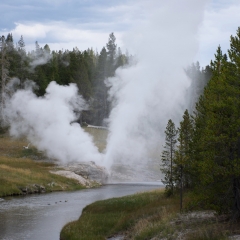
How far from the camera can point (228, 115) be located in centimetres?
2428

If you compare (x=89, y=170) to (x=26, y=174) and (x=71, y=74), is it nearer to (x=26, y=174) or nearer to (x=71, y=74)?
(x=26, y=174)

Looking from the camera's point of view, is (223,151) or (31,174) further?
(31,174)

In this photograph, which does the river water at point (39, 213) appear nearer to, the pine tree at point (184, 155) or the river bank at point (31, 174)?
the river bank at point (31, 174)

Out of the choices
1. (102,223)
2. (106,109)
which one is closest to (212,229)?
(102,223)

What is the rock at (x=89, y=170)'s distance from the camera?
71.4 meters

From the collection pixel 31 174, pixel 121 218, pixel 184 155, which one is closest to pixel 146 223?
pixel 121 218

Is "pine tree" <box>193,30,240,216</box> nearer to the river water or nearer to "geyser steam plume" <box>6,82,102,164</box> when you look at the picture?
the river water

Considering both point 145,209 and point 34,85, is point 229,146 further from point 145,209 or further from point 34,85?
point 34,85

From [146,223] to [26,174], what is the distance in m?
38.2

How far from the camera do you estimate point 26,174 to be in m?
62.3

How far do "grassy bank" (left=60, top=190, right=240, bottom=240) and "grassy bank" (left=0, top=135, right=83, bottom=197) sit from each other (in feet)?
65.9

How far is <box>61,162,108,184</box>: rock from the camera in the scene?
7138 centimetres

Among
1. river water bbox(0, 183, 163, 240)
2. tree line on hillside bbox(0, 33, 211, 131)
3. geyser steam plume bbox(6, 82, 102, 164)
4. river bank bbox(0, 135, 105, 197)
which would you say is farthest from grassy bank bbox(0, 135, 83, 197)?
tree line on hillside bbox(0, 33, 211, 131)

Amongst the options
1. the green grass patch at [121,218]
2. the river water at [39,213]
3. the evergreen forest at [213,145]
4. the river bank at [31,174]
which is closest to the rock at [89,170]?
the river bank at [31,174]
